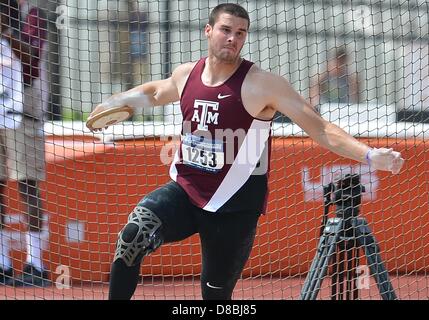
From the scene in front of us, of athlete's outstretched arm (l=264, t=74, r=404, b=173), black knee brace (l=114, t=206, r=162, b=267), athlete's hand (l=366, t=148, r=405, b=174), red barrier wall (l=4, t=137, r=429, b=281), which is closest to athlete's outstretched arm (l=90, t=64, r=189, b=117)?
athlete's outstretched arm (l=264, t=74, r=404, b=173)

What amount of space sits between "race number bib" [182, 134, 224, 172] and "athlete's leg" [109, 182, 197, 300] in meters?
0.17

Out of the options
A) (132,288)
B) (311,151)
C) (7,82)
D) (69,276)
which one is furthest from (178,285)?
(132,288)

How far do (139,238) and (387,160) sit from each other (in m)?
1.27

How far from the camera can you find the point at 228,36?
5273 mm

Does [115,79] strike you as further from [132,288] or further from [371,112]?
[132,288]

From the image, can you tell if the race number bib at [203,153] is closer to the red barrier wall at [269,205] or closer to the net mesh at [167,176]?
the net mesh at [167,176]

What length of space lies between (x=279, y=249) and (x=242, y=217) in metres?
2.56

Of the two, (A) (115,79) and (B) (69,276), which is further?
(A) (115,79)

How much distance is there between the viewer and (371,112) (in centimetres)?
832

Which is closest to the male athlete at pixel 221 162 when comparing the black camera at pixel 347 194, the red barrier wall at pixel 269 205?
the black camera at pixel 347 194

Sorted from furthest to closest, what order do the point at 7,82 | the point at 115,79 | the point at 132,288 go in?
the point at 115,79, the point at 7,82, the point at 132,288

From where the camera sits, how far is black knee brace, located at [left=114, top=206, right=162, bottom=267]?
16.9ft

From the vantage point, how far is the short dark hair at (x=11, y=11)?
23.5 feet

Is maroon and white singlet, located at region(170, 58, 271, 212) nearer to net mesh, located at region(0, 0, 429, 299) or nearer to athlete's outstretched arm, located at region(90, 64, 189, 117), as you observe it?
athlete's outstretched arm, located at region(90, 64, 189, 117)
